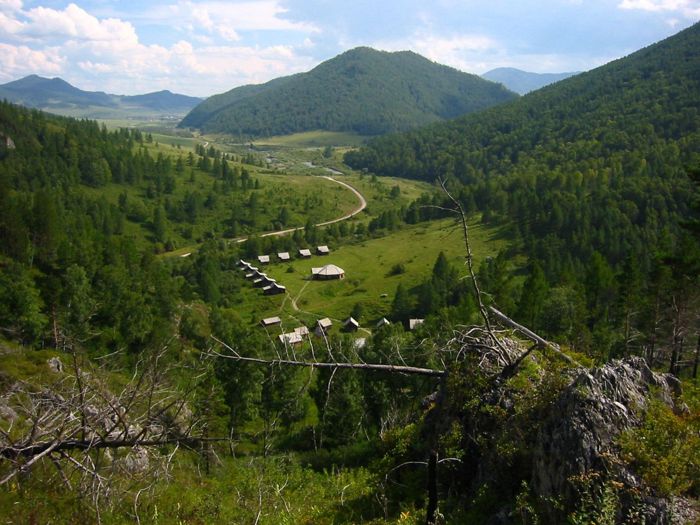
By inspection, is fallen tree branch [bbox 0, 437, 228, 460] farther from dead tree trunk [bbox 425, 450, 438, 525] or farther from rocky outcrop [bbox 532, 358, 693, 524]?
rocky outcrop [bbox 532, 358, 693, 524]

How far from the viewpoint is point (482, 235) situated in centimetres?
11538

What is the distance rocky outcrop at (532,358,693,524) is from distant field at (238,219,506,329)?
7354 cm

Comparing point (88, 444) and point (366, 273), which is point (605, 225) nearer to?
point (366, 273)

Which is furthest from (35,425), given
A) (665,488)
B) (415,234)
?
(415,234)

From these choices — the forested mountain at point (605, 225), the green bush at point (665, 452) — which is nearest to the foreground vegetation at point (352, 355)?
the green bush at point (665, 452)

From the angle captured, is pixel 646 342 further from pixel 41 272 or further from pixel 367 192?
pixel 367 192

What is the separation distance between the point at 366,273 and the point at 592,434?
9959 cm

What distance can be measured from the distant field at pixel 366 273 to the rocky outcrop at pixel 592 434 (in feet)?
241

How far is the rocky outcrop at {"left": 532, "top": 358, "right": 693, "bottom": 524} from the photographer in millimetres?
7898

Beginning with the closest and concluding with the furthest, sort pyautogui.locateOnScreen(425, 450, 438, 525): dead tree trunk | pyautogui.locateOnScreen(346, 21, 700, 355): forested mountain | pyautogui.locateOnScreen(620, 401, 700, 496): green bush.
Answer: pyautogui.locateOnScreen(620, 401, 700, 496): green bush < pyautogui.locateOnScreen(425, 450, 438, 525): dead tree trunk < pyautogui.locateOnScreen(346, 21, 700, 355): forested mountain

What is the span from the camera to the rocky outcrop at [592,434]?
7898mm

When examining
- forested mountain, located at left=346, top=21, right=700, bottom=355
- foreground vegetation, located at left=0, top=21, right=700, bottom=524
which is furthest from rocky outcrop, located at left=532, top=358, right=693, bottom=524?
forested mountain, located at left=346, top=21, right=700, bottom=355

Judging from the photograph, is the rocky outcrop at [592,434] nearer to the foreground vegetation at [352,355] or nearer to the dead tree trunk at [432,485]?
the foreground vegetation at [352,355]

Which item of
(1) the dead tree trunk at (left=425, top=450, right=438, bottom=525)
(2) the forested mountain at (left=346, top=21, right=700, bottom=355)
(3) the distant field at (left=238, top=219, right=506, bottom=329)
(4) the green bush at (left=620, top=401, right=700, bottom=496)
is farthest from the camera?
(3) the distant field at (left=238, top=219, right=506, bottom=329)
